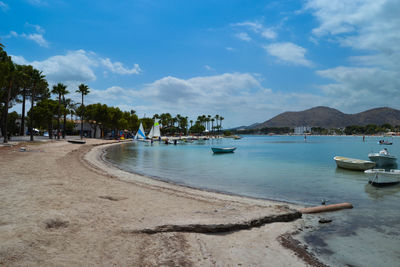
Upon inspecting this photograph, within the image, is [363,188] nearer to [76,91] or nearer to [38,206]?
[38,206]

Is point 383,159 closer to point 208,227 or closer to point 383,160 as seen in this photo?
point 383,160

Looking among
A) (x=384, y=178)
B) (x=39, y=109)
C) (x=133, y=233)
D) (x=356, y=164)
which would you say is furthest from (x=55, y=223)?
(x=39, y=109)

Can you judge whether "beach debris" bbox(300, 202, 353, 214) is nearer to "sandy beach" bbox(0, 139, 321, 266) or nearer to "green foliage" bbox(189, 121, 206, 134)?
"sandy beach" bbox(0, 139, 321, 266)

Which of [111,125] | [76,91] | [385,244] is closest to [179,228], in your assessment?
[385,244]

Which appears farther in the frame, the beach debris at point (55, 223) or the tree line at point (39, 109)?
the tree line at point (39, 109)

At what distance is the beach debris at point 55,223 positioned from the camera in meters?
6.11

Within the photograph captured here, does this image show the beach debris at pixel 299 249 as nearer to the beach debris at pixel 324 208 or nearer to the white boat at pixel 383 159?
the beach debris at pixel 324 208

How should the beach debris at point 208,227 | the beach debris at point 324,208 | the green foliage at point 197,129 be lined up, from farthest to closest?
the green foliage at point 197,129 → the beach debris at point 324,208 → the beach debris at point 208,227

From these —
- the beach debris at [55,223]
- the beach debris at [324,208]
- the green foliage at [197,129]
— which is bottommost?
the beach debris at [324,208]

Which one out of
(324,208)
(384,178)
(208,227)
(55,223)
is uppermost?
(55,223)

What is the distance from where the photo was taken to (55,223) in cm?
628

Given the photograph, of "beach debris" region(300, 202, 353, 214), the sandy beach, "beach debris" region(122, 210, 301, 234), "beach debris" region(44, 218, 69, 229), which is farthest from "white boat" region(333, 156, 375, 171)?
"beach debris" region(44, 218, 69, 229)

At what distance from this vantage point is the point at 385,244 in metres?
7.36

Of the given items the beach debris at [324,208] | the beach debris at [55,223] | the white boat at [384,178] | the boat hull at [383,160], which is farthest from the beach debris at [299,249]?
the boat hull at [383,160]
